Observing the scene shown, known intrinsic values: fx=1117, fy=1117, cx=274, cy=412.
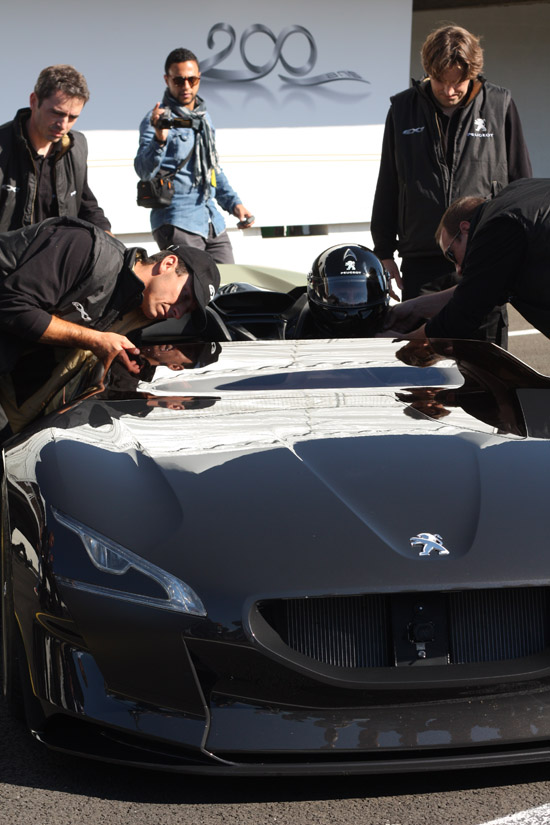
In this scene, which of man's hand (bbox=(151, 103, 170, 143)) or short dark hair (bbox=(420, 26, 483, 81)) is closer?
short dark hair (bbox=(420, 26, 483, 81))

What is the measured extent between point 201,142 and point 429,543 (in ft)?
16.5

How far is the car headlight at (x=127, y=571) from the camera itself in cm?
219

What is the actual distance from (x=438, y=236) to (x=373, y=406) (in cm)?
153

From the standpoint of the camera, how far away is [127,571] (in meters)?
2.25

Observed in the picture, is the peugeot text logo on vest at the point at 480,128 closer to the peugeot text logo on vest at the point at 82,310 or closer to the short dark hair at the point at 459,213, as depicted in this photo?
the short dark hair at the point at 459,213

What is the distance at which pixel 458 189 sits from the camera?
17.6 ft

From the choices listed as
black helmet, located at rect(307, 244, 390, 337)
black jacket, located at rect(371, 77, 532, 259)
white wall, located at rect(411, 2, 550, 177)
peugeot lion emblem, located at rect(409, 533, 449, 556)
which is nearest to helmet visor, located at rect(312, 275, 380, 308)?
black helmet, located at rect(307, 244, 390, 337)

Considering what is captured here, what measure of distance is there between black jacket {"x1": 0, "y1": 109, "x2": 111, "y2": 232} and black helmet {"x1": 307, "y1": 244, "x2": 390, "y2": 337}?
1.63 m

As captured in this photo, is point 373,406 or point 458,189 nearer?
point 373,406

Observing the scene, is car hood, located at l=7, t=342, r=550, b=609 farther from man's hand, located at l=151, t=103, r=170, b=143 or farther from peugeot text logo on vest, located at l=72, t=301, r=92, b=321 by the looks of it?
man's hand, located at l=151, t=103, r=170, b=143

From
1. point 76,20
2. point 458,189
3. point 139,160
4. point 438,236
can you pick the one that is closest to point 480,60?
point 458,189

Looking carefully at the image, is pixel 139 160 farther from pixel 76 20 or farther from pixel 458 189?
pixel 76 20

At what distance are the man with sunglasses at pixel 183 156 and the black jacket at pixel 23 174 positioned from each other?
1144mm

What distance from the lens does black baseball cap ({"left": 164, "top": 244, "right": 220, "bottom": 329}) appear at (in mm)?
4129
